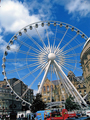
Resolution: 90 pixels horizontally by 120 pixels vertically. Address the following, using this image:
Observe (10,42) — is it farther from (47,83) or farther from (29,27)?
(47,83)

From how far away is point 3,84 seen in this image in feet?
256

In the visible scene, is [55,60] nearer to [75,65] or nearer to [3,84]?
[75,65]

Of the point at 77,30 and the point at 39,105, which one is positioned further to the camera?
the point at 77,30

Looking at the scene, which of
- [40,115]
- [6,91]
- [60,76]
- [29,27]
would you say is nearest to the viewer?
[40,115]

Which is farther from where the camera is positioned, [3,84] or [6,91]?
[3,84]

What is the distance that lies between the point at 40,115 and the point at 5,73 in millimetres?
18484

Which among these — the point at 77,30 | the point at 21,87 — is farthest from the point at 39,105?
the point at 21,87

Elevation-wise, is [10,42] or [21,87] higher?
[10,42]

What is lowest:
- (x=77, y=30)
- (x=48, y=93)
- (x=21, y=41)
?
(x=48, y=93)

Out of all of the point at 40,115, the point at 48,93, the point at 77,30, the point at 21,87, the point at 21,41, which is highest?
the point at 77,30

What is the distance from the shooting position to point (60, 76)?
35719 millimetres

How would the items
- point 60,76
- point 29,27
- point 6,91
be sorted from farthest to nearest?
point 6,91 → point 29,27 → point 60,76

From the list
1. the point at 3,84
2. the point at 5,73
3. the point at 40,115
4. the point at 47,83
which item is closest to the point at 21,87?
the point at 3,84

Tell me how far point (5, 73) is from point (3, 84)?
1740 inches
